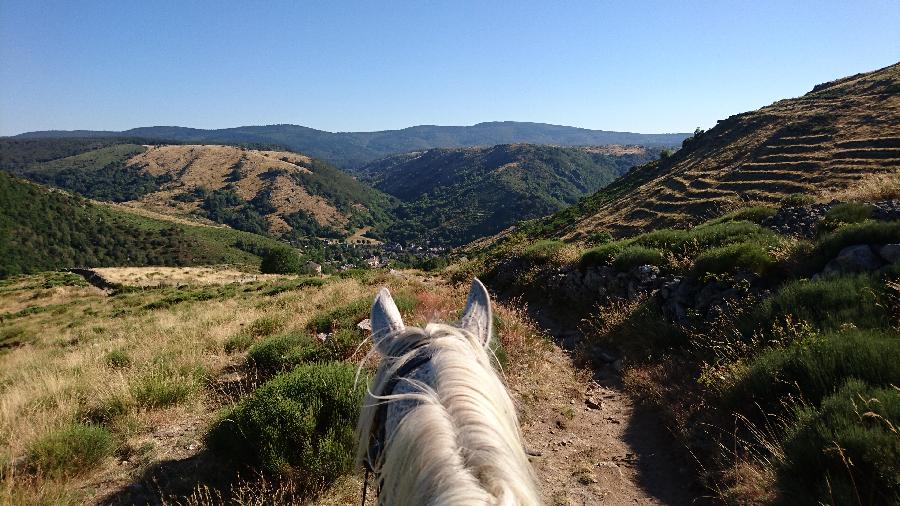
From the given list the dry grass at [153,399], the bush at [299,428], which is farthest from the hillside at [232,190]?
the bush at [299,428]

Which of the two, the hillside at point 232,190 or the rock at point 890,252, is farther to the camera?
the hillside at point 232,190

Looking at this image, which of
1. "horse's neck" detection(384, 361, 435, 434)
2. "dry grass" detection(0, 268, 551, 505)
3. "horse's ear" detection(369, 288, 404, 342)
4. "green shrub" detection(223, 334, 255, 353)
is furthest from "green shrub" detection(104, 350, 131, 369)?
"horse's neck" detection(384, 361, 435, 434)

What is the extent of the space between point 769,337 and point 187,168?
734 feet

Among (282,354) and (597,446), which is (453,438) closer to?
(597,446)

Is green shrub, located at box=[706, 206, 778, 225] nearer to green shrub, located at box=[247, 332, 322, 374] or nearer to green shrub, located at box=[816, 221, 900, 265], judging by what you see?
green shrub, located at box=[816, 221, 900, 265]

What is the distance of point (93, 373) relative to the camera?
6340mm

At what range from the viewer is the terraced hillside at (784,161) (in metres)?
22.6

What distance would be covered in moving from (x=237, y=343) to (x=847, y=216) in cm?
1129

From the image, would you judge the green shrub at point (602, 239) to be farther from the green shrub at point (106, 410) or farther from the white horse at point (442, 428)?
the white horse at point (442, 428)

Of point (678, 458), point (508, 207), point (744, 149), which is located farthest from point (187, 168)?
point (678, 458)

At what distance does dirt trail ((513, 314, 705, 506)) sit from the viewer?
4086 millimetres

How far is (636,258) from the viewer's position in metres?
→ 9.09

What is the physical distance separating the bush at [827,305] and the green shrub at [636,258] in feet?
11.0

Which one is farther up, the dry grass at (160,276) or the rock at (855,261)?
the rock at (855,261)
